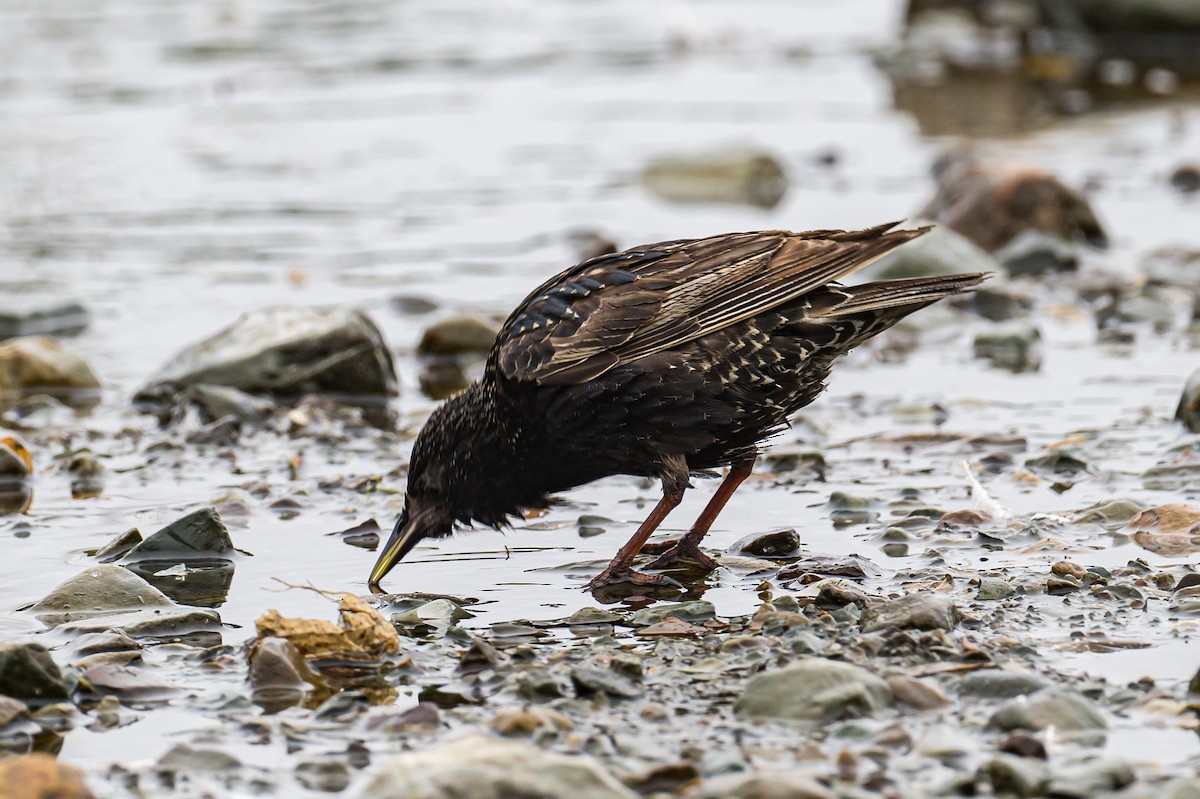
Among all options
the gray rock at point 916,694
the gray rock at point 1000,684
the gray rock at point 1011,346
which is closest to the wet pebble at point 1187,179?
the gray rock at point 1011,346

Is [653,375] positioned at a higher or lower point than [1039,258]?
higher

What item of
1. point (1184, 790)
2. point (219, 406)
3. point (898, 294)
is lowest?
point (219, 406)

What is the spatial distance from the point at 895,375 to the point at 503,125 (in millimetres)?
8223

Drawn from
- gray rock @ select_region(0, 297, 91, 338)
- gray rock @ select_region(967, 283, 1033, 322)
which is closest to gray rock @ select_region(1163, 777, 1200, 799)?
gray rock @ select_region(967, 283, 1033, 322)

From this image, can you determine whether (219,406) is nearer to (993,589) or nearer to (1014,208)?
(993,589)

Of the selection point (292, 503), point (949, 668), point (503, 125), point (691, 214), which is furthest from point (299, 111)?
point (949, 668)

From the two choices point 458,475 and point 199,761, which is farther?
point 458,475

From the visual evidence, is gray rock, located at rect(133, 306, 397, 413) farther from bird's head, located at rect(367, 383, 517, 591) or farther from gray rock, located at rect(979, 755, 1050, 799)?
gray rock, located at rect(979, 755, 1050, 799)

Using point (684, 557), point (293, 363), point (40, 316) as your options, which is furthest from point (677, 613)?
point (40, 316)

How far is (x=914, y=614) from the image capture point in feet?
16.3

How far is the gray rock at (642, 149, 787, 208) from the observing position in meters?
13.4

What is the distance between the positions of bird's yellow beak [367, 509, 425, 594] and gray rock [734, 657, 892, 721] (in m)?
1.78

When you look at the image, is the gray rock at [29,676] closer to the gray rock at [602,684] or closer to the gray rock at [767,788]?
the gray rock at [602,684]

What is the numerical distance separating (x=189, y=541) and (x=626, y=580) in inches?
63.0
